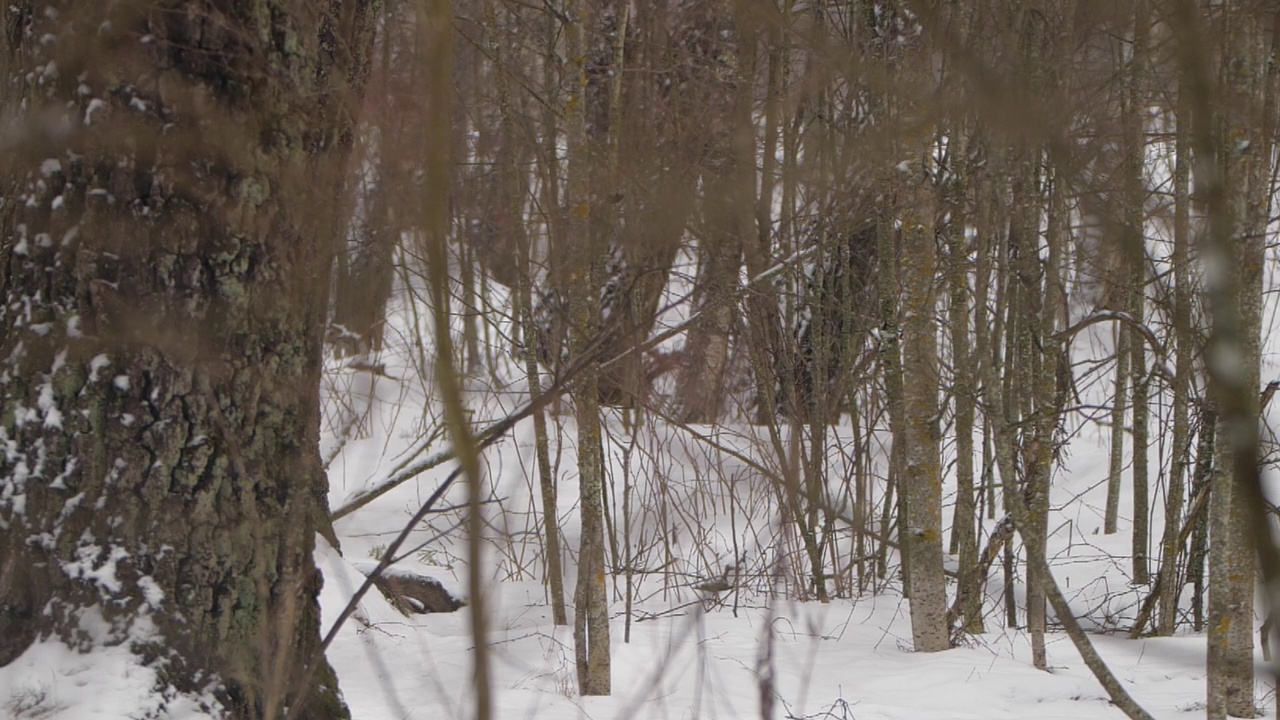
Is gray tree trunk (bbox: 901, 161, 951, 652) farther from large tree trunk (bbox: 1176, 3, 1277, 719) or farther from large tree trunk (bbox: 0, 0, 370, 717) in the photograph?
large tree trunk (bbox: 0, 0, 370, 717)

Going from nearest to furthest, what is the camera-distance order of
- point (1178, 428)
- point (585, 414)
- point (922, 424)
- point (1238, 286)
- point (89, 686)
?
point (89, 686), point (1238, 286), point (585, 414), point (922, 424), point (1178, 428)

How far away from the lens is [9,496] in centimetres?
224

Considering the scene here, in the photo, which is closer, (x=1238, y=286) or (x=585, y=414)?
(x=1238, y=286)

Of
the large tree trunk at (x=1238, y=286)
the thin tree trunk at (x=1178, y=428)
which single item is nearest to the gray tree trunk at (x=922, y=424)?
the thin tree trunk at (x=1178, y=428)

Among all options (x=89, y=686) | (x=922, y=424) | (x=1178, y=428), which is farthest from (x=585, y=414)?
(x=1178, y=428)

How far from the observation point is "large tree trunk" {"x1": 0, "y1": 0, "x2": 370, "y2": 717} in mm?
2236

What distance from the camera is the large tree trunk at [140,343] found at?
7.34 feet

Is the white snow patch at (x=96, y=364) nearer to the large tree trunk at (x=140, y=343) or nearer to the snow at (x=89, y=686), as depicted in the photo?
the large tree trunk at (x=140, y=343)

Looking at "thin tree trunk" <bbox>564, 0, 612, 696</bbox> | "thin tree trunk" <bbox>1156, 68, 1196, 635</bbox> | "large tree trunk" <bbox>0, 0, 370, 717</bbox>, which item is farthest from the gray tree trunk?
"large tree trunk" <bbox>0, 0, 370, 717</bbox>

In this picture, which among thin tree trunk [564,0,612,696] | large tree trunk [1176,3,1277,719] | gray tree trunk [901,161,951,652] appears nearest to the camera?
large tree trunk [1176,3,1277,719]

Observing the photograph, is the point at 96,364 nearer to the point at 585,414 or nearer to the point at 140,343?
the point at 140,343

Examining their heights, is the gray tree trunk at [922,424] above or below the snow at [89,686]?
above

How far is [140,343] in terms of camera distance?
7.38 ft

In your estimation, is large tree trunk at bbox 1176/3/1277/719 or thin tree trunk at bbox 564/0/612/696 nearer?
large tree trunk at bbox 1176/3/1277/719
